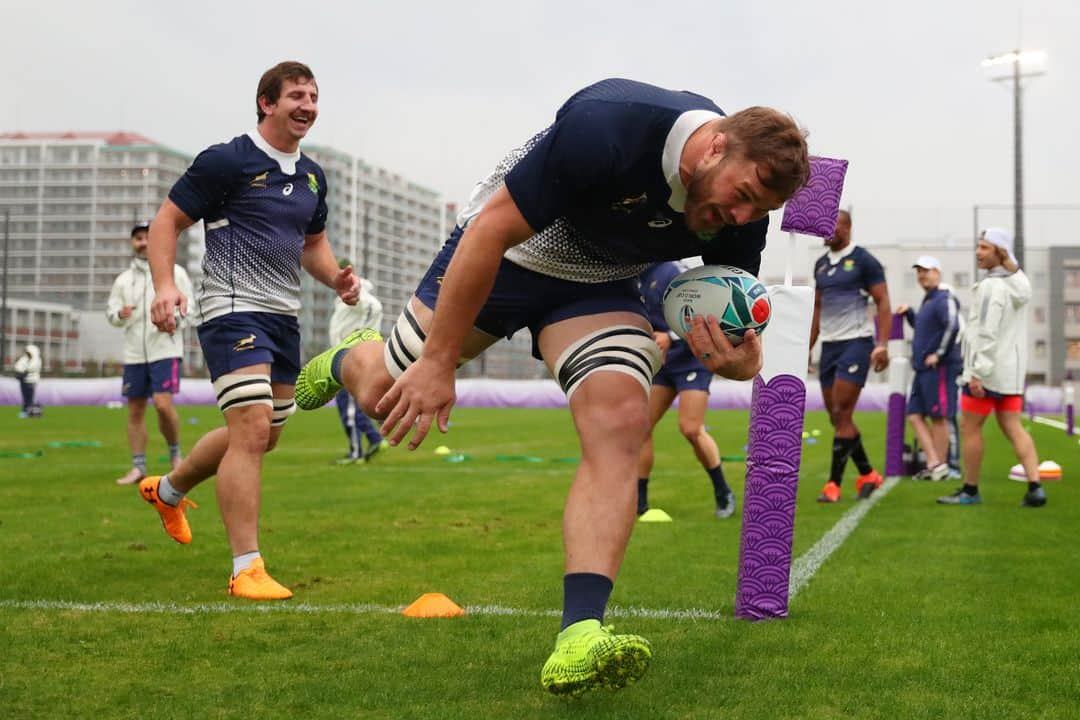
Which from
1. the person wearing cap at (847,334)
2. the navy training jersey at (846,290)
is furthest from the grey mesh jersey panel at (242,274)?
the navy training jersey at (846,290)

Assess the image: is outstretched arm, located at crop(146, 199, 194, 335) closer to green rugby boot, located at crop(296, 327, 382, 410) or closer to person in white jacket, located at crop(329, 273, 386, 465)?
green rugby boot, located at crop(296, 327, 382, 410)

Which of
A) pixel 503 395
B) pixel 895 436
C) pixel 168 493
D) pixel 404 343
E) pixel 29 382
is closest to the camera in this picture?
pixel 404 343

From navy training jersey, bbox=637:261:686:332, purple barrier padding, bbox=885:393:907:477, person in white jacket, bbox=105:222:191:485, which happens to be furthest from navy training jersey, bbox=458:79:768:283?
purple barrier padding, bbox=885:393:907:477

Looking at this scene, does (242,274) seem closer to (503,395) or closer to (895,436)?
(895,436)

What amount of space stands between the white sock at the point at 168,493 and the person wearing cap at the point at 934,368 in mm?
8839

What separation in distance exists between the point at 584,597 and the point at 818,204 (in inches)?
84.1

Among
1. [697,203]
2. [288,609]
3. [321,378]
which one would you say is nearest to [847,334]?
[321,378]

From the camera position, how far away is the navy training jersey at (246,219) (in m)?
5.40

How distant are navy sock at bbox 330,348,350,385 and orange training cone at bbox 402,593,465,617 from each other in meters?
0.90

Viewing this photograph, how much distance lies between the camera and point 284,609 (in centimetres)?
478

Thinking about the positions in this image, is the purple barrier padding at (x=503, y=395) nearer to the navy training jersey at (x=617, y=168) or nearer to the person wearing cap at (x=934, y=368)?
the person wearing cap at (x=934, y=368)

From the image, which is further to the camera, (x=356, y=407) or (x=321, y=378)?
(x=356, y=407)

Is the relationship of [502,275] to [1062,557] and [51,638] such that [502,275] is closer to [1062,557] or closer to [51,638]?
[51,638]

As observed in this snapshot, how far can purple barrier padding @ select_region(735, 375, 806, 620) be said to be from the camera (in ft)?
14.9
